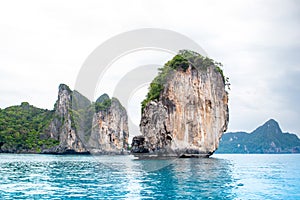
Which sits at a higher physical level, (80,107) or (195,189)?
(80,107)

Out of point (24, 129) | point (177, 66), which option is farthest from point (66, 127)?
point (177, 66)

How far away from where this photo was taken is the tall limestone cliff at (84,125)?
10081cm

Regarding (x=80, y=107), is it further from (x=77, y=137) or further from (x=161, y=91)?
(x=161, y=91)

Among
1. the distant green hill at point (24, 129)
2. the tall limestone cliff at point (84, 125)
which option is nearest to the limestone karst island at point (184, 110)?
the tall limestone cliff at point (84, 125)

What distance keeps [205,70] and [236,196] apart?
141 feet

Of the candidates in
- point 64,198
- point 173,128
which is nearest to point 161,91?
point 173,128

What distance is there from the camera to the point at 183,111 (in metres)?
53.6

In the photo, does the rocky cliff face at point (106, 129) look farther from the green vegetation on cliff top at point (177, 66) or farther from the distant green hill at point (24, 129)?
the green vegetation on cliff top at point (177, 66)

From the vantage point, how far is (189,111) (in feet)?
176

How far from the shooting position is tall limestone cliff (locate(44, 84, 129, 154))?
10081 centimetres

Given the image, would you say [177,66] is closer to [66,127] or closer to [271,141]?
[66,127]

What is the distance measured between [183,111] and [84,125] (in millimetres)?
66150

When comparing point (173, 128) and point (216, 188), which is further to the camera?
point (173, 128)

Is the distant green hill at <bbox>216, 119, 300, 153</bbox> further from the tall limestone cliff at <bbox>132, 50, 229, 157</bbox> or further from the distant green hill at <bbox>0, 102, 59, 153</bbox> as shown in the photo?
the tall limestone cliff at <bbox>132, 50, 229, 157</bbox>
